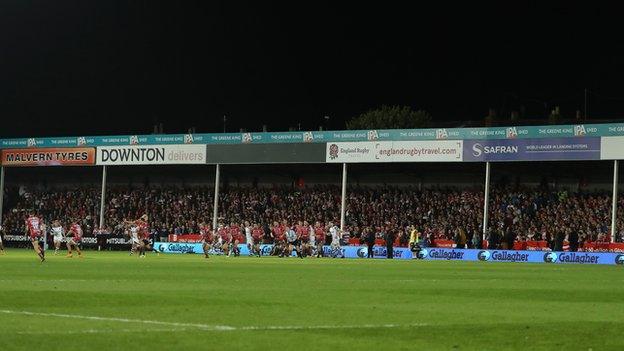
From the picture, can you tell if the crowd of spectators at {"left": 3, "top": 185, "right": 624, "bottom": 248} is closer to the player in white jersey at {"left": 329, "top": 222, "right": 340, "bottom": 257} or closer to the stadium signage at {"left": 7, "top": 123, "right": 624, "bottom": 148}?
the player in white jersey at {"left": 329, "top": 222, "right": 340, "bottom": 257}

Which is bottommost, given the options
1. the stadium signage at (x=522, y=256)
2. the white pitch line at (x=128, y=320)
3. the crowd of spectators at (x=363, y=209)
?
the stadium signage at (x=522, y=256)

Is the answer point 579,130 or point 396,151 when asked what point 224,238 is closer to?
point 396,151

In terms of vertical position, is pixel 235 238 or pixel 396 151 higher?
pixel 396 151


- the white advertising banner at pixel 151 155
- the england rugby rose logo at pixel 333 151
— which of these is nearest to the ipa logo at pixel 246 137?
the white advertising banner at pixel 151 155

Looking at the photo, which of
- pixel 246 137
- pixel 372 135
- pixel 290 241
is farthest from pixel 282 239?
pixel 246 137

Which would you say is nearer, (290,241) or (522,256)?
(522,256)

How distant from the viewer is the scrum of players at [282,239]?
5984cm

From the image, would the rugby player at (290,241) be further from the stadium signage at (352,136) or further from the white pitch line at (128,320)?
the white pitch line at (128,320)

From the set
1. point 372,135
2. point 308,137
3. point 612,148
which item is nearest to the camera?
point 612,148

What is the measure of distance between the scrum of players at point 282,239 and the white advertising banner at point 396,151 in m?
5.17

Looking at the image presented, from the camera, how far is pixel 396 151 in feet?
212

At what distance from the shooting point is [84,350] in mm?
12055

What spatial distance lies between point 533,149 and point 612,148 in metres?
4.30

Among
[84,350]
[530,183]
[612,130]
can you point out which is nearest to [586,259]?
[612,130]
